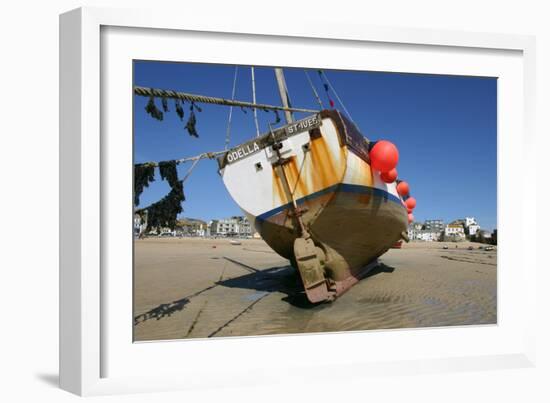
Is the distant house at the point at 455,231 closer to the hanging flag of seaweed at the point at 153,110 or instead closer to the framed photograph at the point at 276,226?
the framed photograph at the point at 276,226

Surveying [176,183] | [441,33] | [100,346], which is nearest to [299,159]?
[176,183]

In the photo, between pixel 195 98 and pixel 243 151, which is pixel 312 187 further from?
pixel 195 98

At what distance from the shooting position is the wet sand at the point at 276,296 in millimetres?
5324

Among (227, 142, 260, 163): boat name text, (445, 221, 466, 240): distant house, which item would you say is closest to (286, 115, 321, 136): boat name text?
(227, 142, 260, 163): boat name text

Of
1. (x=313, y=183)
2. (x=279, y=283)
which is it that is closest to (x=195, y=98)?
(x=313, y=183)

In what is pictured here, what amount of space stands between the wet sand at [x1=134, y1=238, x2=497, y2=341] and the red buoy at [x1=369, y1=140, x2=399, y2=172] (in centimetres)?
157

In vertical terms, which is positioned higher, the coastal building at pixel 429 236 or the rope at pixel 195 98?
the rope at pixel 195 98

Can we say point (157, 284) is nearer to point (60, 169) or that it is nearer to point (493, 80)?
point (60, 169)

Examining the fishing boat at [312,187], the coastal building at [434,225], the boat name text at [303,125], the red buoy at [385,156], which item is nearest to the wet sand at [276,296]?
the coastal building at [434,225]

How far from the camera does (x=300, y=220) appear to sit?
256 inches

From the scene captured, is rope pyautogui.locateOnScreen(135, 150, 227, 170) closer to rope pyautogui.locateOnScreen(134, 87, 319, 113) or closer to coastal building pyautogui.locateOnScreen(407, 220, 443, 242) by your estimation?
rope pyautogui.locateOnScreen(134, 87, 319, 113)

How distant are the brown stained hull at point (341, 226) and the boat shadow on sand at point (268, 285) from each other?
52 cm

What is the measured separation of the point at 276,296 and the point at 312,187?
186 cm

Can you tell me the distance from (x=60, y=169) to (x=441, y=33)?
417 centimetres
